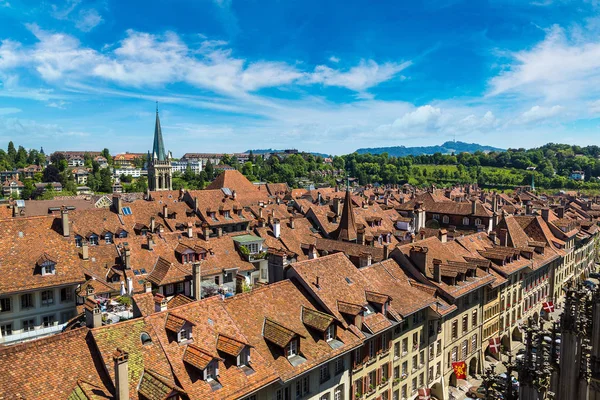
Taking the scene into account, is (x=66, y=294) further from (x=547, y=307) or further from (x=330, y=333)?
(x=547, y=307)

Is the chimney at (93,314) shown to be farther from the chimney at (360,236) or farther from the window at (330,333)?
the chimney at (360,236)

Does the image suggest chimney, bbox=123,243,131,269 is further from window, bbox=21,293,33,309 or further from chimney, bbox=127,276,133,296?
window, bbox=21,293,33,309

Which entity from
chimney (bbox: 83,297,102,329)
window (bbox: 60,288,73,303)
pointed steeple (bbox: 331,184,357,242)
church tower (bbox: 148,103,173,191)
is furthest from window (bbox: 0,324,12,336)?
church tower (bbox: 148,103,173,191)

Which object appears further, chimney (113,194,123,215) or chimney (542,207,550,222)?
chimney (542,207,550,222)

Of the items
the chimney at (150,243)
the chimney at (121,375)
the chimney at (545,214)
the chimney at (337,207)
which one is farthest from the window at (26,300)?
the chimney at (545,214)

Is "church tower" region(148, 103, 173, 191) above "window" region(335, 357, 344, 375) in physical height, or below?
above

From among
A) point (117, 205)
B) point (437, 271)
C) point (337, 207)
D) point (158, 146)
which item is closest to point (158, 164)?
point (158, 146)
